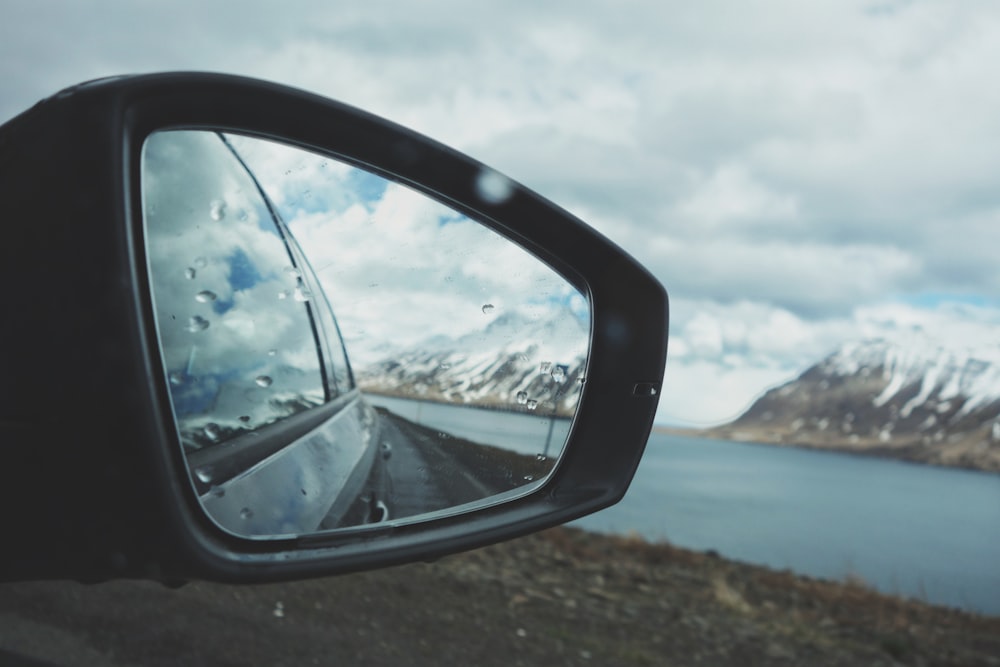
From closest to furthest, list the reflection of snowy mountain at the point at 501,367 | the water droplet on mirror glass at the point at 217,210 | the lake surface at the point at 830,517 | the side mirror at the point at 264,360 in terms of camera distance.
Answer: the side mirror at the point at 264,360 → the water droplet on mirror glass at the point at 217,210 → the reflection of snowy mountain at the point at 501,367 → the lake surface at the point at 830,517

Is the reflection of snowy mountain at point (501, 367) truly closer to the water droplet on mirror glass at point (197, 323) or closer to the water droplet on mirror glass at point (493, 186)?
the water droplet on mirror glass at point (493, 186)

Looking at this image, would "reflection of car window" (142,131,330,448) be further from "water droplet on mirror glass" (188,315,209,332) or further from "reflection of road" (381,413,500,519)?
"reflection of road" (381,413,500,519)

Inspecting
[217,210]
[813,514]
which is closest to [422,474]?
[217,210]

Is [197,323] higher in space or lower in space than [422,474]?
higher

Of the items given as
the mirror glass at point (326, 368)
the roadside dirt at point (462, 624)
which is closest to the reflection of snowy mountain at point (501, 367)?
the mirror glass at point (326, 368)

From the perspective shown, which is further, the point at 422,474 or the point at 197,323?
the point at 422,474

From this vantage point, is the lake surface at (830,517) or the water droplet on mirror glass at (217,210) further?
the lake surface at (830,517)

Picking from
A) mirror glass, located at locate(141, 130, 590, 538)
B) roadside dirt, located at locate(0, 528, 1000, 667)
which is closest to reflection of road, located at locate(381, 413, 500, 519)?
mirror glass, located at locate(141, 130, 590, 538)

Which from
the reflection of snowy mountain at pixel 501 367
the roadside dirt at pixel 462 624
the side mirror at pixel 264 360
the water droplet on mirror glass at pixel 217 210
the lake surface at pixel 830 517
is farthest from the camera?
the lake surface at pixel 830 517

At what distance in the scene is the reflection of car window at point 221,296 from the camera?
139 cm

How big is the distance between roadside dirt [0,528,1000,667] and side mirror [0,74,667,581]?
5.17 feet

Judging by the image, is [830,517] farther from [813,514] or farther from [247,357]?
[247,357]

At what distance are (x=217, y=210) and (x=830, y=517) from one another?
6644 cm

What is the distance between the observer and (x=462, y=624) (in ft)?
16.7
